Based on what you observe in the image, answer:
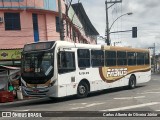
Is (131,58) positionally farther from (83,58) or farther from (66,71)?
(66,71)

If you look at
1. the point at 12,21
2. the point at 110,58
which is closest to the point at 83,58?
the point at 110,58

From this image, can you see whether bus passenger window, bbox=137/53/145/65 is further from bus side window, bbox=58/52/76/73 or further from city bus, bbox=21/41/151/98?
bus side window, bbox=58/52/76/73

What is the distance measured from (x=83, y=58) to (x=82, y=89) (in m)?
1.63

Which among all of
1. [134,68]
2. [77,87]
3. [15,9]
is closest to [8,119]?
[77,87]

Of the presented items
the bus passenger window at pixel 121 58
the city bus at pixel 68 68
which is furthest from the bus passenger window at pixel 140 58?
the city bus at pixel 68 68

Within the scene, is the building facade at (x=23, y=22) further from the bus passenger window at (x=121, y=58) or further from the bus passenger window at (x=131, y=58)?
the bus passenger window at (x=121, y=58)

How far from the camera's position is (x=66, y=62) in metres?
16.5

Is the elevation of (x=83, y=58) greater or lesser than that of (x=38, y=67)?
greater

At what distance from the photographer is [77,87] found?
57.0 ft

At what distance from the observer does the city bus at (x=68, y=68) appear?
15844 mm

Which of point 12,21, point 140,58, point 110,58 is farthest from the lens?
point 12,21

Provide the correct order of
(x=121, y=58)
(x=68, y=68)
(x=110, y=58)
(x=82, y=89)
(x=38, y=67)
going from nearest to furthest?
(x=38, y=67) < (x=68, y=68) < (x=82, y=89) < (x=110, y=58) < (x=121, y=58)

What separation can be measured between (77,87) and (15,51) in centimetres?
1250

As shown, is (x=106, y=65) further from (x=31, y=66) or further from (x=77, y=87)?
(x=31, y=66)
